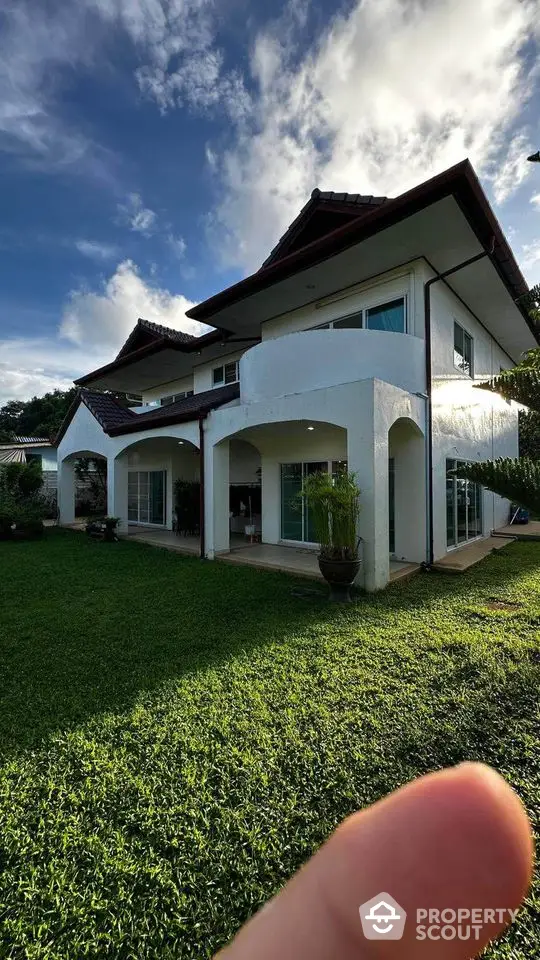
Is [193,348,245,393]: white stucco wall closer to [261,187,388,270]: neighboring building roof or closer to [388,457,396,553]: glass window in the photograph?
[261,187,388,270]: neighboring building roof

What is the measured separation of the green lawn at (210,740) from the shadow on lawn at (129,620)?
1.4 inches

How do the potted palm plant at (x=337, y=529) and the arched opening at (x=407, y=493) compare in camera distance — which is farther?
the arched opening at (x=407, y=493)

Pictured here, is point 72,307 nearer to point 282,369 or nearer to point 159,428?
point 159,428

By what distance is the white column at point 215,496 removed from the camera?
10.8 meters

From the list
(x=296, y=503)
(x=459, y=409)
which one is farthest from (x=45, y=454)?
(x=459, y=409)

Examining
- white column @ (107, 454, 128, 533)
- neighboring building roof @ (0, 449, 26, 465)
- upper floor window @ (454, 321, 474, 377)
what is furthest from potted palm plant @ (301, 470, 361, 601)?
neighboring building roof @ (0, 449, 26, 465)

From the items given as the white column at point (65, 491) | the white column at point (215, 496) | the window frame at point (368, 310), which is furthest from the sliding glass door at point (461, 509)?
the white column at point (65, 491)

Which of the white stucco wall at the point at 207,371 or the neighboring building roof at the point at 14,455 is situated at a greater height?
the white stucco wall at the point at 207,371

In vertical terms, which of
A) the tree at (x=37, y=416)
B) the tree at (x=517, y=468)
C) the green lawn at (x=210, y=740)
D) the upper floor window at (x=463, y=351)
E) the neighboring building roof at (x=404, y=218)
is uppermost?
the tree at (x=37, y=416)

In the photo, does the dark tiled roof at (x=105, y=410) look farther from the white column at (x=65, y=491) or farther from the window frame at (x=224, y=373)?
the window frame at (x=224, y=373)

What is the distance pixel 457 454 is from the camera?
1138cm

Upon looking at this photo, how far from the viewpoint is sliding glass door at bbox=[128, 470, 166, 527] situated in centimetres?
1780

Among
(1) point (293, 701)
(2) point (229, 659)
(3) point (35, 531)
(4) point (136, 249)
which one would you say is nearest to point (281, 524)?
(2) point (229, 659)

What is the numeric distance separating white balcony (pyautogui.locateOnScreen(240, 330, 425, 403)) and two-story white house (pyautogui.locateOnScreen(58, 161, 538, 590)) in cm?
3
